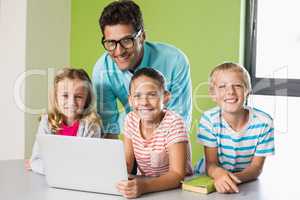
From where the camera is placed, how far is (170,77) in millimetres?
2211

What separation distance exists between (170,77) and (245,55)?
55cm

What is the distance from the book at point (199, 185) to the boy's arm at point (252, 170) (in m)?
0.14

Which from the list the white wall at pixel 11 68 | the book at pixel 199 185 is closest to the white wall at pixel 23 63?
the white wall at pixel 11 68

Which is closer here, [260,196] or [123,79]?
[260,196]

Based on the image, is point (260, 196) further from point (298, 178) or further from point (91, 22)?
point (91, 22)

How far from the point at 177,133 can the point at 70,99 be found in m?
0.52

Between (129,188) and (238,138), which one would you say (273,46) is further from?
(129,188)

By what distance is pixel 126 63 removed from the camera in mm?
2145

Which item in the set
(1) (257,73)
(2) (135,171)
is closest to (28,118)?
(2) (135,171)

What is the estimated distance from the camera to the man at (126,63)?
2.10m

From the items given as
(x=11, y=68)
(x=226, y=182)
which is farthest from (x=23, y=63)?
(x=226, y=182)

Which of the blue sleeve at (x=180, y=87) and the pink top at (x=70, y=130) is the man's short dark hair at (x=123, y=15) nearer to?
the blue sleeve at (x=180, y=87)

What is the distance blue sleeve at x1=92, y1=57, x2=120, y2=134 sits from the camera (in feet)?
A: 7.13

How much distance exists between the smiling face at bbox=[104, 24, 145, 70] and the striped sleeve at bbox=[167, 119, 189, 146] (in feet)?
2.25
